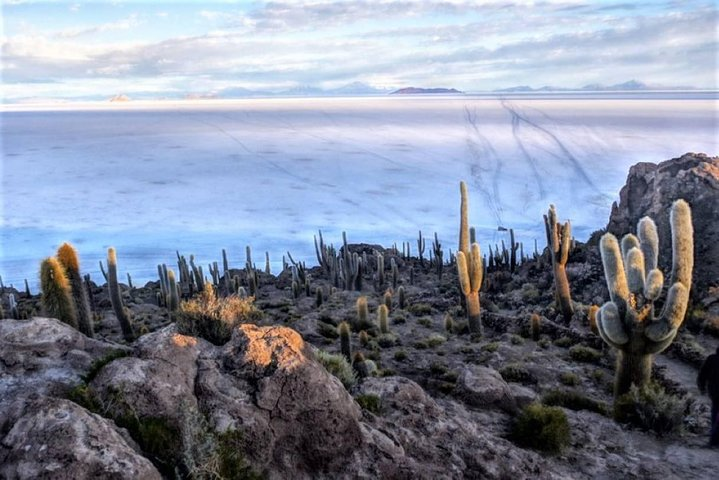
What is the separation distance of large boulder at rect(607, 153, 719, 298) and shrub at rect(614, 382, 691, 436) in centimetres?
1147

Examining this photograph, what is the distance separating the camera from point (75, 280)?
1220 centimetres

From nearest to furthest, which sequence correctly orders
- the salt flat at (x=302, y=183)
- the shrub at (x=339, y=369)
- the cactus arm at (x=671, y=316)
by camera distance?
the shrub at (x=339, y=369)
the cactus arm at (x=671, y=316)
the salt flat at (x=302, y=183)

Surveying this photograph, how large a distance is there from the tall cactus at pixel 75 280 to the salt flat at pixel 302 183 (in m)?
34.2

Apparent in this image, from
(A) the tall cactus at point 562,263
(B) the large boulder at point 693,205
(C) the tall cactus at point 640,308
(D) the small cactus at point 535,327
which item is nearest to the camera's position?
(C) the tall cactus at point 640,308

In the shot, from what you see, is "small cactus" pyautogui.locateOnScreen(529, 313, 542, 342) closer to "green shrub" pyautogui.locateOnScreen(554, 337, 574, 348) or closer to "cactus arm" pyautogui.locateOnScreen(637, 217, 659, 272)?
"green shrub" pyautogui.locateOnScreen(554, 337, 574, 348)

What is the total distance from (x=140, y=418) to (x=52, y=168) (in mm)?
108887

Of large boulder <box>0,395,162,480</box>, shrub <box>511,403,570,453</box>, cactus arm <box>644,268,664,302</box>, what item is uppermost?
large boulder <box>0,395,162,480</box>

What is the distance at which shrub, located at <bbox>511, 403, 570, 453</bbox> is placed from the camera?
8188mm

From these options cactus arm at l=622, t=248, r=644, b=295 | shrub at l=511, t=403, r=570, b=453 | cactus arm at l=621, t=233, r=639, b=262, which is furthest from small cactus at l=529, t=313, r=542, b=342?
shrub at l=511, t=403, r=570, b=453

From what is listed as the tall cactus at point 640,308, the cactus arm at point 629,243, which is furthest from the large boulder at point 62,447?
the cactus arm at point 629,243

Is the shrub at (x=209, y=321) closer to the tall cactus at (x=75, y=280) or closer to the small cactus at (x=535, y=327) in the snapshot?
the tall cactus at (x=75, y=280)

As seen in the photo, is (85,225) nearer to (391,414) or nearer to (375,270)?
(375,270)

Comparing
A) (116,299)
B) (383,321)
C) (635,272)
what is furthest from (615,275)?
(116,299)

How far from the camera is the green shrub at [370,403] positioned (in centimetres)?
704
